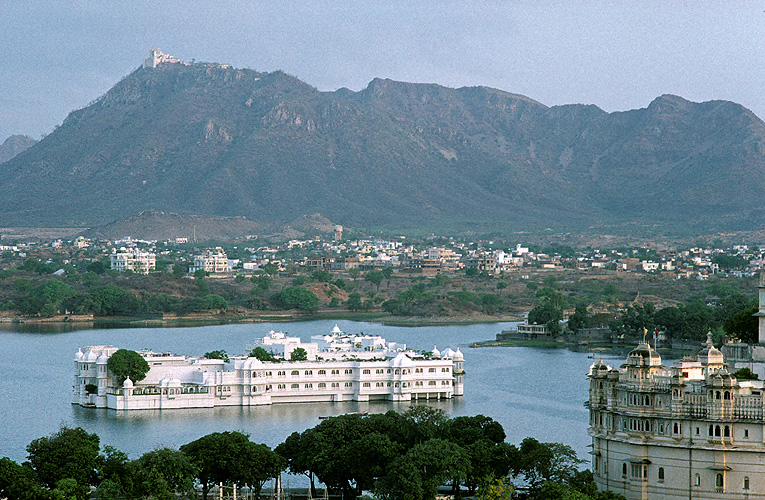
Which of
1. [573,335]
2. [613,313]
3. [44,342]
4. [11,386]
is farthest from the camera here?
[613,313]

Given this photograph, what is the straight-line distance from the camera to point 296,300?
130m

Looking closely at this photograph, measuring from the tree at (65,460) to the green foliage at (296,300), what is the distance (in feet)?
304

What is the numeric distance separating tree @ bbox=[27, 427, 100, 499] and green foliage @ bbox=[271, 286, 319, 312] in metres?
92.6

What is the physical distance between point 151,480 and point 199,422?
21046 mm

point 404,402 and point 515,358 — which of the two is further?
point 515,358

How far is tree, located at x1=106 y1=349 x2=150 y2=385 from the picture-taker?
195 feet

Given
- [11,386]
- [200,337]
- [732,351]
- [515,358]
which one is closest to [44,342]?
[200,337]

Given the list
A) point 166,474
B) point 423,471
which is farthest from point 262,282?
point 423,471

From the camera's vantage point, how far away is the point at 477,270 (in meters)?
164

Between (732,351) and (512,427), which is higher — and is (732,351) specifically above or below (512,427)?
above

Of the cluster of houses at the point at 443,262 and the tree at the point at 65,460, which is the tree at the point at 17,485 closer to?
the tree at the point at 65,460

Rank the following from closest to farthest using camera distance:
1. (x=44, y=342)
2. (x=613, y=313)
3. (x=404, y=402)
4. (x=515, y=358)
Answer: (x=404, y=402), (x=515, y=358), (x=44, y=342), (x=613, y=313)

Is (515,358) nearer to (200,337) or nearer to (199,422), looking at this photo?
(200,337)

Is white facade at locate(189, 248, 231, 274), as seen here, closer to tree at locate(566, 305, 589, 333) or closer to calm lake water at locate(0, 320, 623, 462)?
calm lake water at locate(0, 320, 623, 462)
